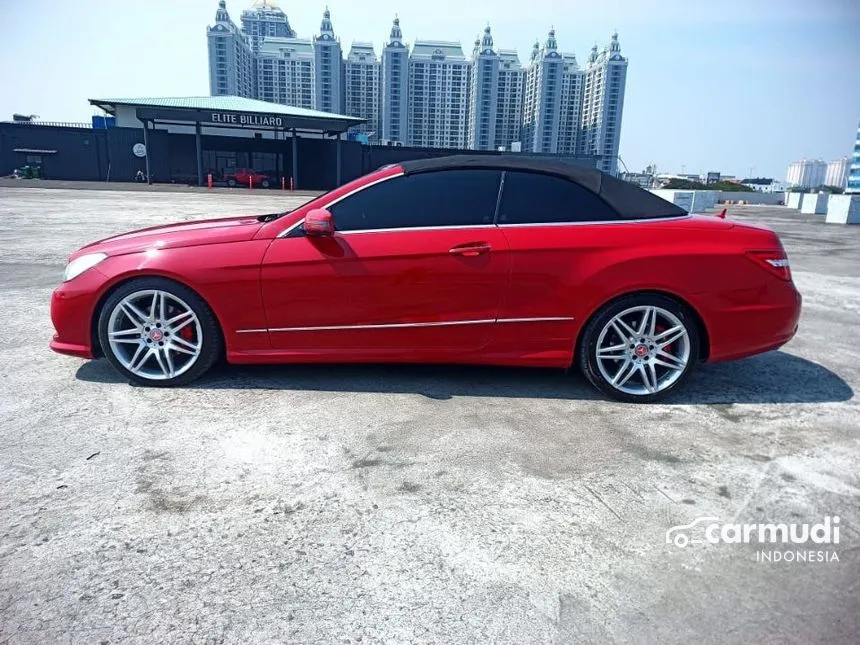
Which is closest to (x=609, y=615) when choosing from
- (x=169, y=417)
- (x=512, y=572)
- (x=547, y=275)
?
(x=512, y=572)

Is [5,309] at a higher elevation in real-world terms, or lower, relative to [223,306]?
lower

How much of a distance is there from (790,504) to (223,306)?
131 inches

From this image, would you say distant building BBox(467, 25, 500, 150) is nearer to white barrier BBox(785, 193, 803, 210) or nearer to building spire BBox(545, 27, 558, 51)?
building spire BBox(545, 27, 558, 51)

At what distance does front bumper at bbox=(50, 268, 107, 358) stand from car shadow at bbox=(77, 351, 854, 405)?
28 centimetres

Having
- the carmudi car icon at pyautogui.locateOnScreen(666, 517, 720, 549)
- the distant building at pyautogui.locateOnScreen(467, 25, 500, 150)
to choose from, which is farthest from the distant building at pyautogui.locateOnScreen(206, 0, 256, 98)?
the carmudi car icon at pyautogui.locateOnScreen(666, 517, 720, 549)

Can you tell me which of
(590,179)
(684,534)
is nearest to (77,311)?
(590,179)

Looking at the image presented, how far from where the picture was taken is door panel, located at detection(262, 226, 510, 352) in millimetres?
3834

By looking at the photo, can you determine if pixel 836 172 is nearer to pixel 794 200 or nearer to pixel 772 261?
pixel 794 200

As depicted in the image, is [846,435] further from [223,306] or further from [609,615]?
[223,306]

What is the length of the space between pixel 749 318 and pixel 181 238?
378 centimetres

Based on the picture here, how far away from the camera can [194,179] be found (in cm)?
4634

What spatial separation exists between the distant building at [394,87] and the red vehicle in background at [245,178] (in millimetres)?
61193

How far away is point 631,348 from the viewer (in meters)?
3.94

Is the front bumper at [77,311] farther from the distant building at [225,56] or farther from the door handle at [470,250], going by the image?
the distant building at [225,56]
